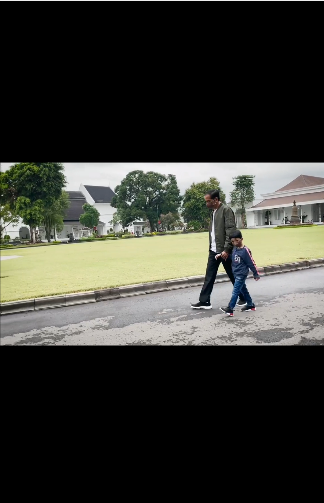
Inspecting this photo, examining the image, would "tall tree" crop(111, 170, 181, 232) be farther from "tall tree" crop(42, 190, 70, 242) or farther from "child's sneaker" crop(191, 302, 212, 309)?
"child's sneaker" crop(191, 302, 212, 309)

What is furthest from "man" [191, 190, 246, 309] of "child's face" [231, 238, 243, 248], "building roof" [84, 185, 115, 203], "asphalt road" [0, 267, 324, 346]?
"building roof" [84, 185, 115, 203]

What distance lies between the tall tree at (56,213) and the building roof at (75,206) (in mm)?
84

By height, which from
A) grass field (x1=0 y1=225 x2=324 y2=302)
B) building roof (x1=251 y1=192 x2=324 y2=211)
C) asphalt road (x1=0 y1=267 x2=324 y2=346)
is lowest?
asphalt road (x1=0 y1=267 x2=324 y2=346)

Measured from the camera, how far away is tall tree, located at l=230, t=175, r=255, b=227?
549 centimetres

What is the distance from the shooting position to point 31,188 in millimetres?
6355

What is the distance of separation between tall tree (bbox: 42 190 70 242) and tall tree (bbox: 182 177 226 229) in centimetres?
224

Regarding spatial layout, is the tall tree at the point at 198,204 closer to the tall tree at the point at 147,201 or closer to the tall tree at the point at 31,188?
the tall tree at the point at 147,201

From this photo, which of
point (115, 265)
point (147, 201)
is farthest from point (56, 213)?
point (115, 265)

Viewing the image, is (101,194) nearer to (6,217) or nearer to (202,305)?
(6,217)

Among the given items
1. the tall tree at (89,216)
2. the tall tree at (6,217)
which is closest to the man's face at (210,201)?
the tall tree at (89,216)

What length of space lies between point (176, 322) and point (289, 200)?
358 centimetres
